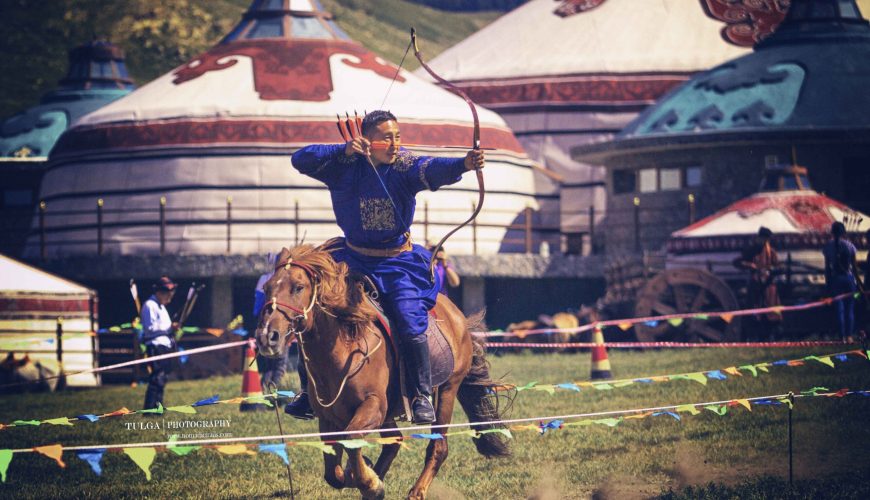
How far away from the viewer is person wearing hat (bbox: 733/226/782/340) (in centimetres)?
2191

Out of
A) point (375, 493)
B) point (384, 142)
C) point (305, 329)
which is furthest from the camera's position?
point (384, 142)

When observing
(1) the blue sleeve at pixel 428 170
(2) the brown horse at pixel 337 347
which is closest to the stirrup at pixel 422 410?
(2) the brown horse at pixel 337 347

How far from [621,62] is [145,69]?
7265 centimetres

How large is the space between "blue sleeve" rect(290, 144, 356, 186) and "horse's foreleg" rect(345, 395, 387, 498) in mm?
1573

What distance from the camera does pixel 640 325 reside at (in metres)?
23.5

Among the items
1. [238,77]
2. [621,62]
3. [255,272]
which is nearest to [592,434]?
[255,272]

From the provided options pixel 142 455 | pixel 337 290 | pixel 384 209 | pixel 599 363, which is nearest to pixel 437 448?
pixel 337 290

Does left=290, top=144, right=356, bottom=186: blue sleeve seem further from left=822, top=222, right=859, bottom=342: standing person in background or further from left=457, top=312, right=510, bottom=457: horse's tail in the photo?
left=822, top=222, right=859, bottom=342: standing person in background

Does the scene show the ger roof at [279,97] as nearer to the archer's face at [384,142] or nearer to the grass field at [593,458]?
the grass field at [593,458]

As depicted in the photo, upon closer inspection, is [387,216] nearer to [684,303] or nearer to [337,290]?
[337,290]

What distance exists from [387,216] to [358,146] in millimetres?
522

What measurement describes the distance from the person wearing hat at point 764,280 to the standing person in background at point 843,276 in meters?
2.54

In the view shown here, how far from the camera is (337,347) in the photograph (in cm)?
968

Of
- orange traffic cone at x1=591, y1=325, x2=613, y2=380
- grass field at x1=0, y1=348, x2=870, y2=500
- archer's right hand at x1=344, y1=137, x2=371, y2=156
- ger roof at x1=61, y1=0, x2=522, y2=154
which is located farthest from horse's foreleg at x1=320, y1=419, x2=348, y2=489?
ger roof at x1=61, y1=0, x2=522, y2=154
